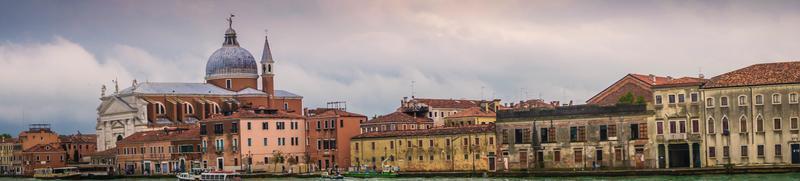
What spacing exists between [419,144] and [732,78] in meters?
22.7

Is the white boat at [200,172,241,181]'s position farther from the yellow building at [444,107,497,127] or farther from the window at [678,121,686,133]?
the window at [678,121,686,133]

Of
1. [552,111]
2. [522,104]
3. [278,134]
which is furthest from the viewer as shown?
[522,104]

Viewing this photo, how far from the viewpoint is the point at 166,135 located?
104 meters

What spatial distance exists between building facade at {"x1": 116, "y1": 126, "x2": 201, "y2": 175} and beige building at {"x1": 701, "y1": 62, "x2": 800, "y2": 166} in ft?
137

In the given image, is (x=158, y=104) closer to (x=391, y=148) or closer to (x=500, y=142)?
(x=391, y=148)

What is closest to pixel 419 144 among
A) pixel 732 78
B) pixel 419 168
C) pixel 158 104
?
pixel 419 168

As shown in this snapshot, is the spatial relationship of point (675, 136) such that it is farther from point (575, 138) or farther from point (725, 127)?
point (575, 138)

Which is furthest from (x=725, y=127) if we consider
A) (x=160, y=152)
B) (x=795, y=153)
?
(x=160, y=152)

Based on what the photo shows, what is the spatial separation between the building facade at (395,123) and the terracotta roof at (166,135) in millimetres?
12786

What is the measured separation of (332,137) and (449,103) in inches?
905

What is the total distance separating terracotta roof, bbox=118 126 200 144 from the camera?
101 m

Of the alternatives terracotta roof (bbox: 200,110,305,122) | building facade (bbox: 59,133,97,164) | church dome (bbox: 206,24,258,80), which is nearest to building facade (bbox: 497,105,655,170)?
terracotta roof (bbox: 200,110,305,122)

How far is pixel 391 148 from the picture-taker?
88.5 metres

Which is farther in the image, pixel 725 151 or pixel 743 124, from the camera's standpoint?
pixel 725 151
